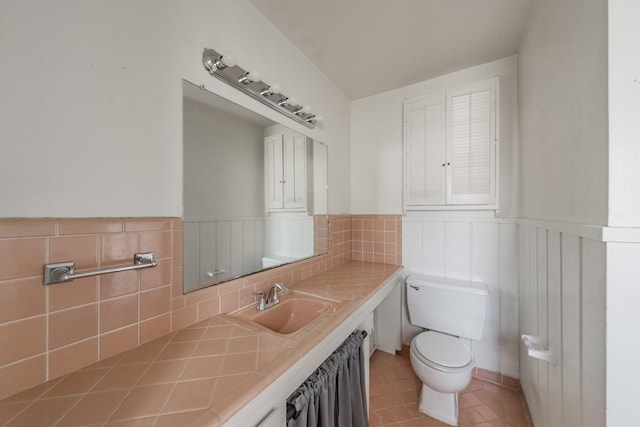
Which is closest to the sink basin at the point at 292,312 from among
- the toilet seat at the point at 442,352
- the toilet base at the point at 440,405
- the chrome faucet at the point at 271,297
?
the chrome faucet at the point at 271,297

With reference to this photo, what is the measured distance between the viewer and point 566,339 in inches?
32.6

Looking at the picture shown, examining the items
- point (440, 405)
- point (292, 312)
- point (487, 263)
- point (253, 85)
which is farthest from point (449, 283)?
point (253, 85)

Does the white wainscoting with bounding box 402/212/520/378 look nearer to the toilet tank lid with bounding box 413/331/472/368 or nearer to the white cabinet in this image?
the toilet tank lid with bounding box 413/331/472/368

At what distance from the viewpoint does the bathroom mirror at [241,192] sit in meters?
1.00

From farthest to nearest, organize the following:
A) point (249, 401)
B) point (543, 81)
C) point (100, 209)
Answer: point (543, 81) → point (100, 209) → point (249, 401)

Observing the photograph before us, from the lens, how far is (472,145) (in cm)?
179

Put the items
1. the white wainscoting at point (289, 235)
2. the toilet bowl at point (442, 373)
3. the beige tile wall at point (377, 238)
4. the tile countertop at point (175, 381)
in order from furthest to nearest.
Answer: the beige tile wall at point (377, 238), the white wainscoting at point (289, 235), the toilet bowl at point (442, 373), the tile countertop at point (175, 381)

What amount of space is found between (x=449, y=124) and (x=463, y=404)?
2.07 meters

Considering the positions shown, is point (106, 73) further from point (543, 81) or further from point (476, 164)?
point (476, 164)

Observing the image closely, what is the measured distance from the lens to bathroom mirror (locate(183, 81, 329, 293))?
1.00 metres

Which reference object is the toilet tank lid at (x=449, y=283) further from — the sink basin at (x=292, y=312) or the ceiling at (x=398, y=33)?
the ceiling at (x=398, y=33)

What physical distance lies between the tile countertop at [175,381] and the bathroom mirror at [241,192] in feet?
0.84

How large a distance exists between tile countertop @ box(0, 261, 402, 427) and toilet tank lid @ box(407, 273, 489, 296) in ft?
3.80

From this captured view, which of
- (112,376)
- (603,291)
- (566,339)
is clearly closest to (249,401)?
(112,376)
